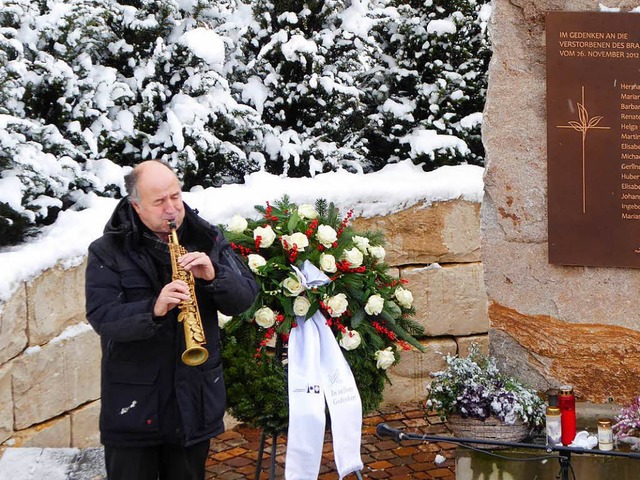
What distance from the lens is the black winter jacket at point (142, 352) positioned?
126 inches

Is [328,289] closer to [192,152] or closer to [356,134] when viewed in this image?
[192,152]

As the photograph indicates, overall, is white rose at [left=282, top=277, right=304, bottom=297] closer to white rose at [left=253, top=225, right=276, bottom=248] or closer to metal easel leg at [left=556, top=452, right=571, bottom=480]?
white rose at [left=253, top=225, right=276, bottom=248]

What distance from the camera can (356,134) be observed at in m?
7.00

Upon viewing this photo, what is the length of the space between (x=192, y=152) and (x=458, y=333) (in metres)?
2.39

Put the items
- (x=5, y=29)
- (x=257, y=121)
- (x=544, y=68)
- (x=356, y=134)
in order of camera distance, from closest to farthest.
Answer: (x=544, y=68) → (x=5, y=29) → (x=257, y=121) → (x=356, y=134)

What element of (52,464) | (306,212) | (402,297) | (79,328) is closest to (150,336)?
(52,464)

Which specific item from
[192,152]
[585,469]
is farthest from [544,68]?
[192,152]

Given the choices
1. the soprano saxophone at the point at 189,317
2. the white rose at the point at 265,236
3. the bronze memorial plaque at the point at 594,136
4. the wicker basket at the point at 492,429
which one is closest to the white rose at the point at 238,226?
the white rose at the point at 265,236

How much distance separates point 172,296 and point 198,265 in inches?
8.6

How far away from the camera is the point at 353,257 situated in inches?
165

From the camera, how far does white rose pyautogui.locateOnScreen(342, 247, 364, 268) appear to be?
418 centimetres

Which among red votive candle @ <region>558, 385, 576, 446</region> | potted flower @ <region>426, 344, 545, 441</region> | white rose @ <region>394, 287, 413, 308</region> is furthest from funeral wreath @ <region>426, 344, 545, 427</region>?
white rose @ <region>394, 287, 413, 308</region>

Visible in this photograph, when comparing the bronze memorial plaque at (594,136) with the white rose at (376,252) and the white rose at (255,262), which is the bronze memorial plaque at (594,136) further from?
the white rose at (255,262)

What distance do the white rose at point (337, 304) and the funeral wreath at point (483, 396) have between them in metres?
0.83
